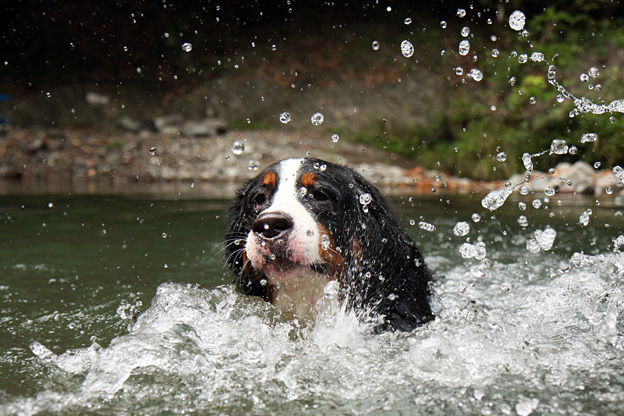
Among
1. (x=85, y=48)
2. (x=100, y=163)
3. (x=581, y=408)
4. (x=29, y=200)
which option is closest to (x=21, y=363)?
(x=581, y=408)

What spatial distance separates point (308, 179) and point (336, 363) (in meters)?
1.08

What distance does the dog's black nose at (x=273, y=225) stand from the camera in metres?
2.92

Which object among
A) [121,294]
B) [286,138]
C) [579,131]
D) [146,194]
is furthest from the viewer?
[286,138]

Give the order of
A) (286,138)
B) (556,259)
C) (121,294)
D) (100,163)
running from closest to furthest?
(121,294), (556,259), (100,163), (286,138)

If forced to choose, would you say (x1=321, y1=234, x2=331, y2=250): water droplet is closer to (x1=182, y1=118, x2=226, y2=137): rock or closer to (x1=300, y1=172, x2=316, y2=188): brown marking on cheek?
(x1=300, y1=172, x2=316, y2=188): brown marking on cheek

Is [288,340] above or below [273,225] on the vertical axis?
below

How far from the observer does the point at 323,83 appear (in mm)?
16578

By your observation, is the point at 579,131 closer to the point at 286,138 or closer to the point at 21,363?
the point at 286,138

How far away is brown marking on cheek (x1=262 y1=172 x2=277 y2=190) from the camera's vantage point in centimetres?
340

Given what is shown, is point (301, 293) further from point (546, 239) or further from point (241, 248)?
point (546, 239)

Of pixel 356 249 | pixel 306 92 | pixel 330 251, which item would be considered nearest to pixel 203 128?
pixel 306 92

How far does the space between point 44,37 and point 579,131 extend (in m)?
14.5

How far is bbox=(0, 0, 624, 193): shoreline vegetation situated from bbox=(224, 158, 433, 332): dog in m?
6.67

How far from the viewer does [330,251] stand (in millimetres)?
3168
